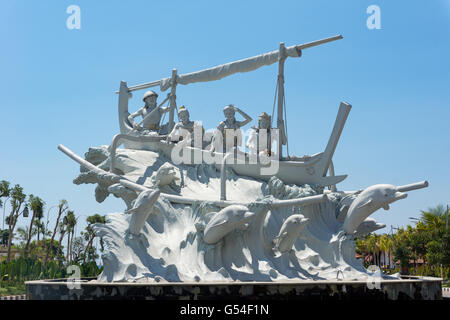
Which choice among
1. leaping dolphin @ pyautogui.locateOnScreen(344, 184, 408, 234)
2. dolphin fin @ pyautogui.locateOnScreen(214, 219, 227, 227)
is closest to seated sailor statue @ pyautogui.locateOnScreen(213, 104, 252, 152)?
dolphin fin @ pyautogui.locateOnScreen(214, 219, 227, 227)

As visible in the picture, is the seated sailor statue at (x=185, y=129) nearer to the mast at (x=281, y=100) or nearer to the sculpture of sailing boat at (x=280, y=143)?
the sculpture of sailing boat at (x=280, y=143)

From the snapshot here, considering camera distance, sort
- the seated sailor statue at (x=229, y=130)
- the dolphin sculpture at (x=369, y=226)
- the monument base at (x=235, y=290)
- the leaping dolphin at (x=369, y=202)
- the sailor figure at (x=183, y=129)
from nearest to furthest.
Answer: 1. the monument base at (x=235, y=290)
2. the leaping dolphin at (x=369, y=202)
3. the dolphin sculpture at (x=369, y=226)
4. the seated sailor statue at (x=229, y=130)
5. the sailor figure at (x=183, y=129)

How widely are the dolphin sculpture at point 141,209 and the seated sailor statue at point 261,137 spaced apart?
14.0 feet

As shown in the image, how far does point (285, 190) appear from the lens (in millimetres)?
16250

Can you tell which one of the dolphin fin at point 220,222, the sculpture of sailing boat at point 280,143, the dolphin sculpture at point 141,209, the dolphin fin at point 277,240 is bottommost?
the dolphin fin at point 277,240

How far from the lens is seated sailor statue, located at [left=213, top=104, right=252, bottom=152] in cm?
1753

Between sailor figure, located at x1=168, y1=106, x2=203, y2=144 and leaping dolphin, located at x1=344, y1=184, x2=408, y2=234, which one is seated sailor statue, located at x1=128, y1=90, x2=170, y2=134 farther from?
leaping dolphin, located at x1=344, y1=184, x2=408, y2=234

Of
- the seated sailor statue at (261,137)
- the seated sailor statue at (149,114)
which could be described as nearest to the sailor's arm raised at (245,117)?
the seated sailor statue at (261,137)

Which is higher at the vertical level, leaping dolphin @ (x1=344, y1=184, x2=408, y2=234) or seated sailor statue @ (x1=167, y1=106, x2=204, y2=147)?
seated sailor statue @ (x1=167, y1=106, x2=204, y2=147)

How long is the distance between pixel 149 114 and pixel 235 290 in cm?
747

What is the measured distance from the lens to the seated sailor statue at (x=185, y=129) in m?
17.7

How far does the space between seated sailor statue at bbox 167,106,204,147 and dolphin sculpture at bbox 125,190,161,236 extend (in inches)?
148
